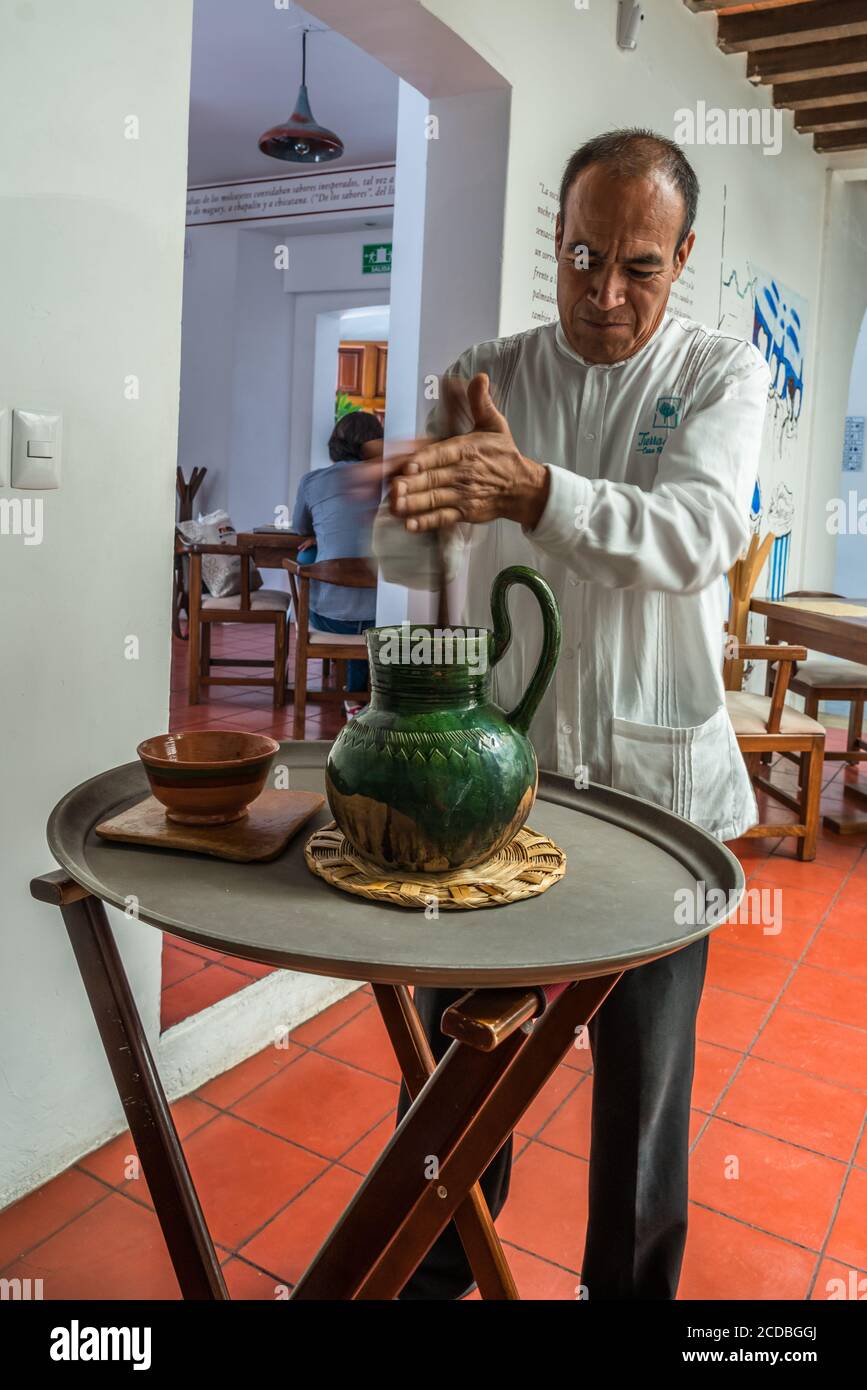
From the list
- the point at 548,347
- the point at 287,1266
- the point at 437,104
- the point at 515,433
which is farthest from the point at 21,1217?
the point at 437,104

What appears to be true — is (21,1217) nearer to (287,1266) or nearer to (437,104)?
(287,1266)

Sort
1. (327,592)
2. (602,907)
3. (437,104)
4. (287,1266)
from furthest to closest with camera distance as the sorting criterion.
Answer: (327,592), (437,104), (287,1266), (602,907)

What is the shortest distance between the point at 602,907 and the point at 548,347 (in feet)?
3.05

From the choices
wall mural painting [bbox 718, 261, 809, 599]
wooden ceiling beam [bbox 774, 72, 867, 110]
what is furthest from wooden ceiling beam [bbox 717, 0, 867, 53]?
wall mural painting [bbox 718, 261, 809, 599]

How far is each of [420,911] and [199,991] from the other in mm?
1690

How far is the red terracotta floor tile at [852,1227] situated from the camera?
5.86 feet

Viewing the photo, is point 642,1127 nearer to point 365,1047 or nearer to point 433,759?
point 433,759

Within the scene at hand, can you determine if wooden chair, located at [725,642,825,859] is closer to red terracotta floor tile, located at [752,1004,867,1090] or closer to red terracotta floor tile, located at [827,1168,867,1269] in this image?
red terracotta floor tile, located at [752,1004,867,1090]

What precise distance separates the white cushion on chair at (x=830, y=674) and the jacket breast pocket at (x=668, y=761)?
335cm

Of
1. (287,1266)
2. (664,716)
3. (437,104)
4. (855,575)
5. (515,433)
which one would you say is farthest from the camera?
(855,575)

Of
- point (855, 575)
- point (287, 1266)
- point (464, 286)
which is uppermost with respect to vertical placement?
point (464, 286)

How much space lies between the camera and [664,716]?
1.46 metres

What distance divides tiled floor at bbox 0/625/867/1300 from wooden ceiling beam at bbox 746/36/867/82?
394cm
